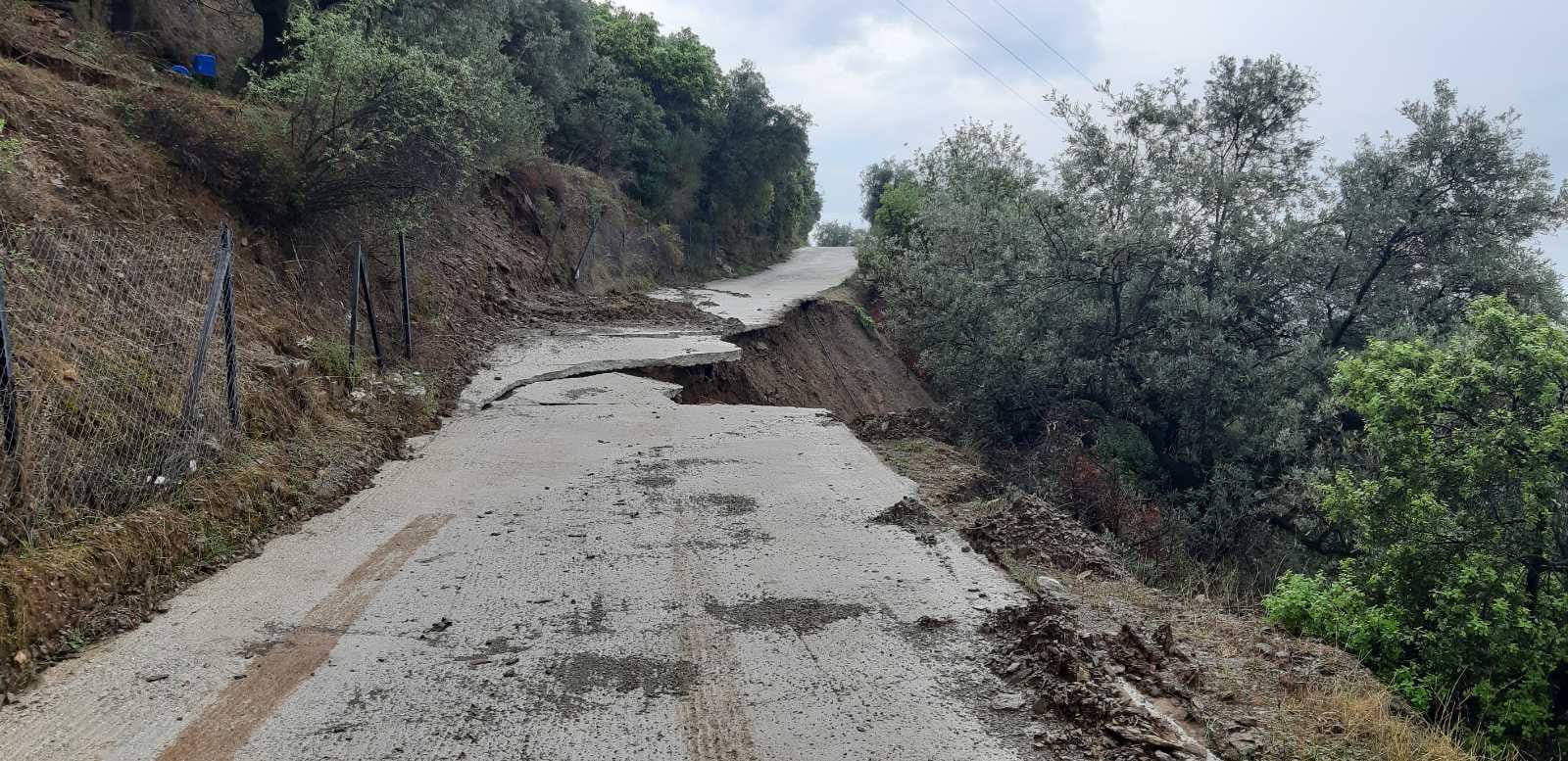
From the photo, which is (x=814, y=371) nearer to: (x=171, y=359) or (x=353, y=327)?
(x=353, y=327)

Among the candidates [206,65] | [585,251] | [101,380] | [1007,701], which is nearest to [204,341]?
[101,380]

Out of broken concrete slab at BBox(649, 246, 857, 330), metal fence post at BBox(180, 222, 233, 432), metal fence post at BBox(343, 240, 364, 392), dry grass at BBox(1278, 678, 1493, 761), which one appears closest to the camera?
dry grass at BBox(1278, 678, 1493, 761)

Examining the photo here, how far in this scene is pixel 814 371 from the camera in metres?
19.5

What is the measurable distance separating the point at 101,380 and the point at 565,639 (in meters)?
3.60

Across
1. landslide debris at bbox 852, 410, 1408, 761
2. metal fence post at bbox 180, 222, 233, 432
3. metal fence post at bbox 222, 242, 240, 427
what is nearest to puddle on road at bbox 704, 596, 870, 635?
landslide debris at bbox 852, 410, 1408, 761

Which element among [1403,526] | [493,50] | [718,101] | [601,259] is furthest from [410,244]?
[718,101]

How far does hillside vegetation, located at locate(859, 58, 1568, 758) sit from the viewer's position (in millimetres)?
7930

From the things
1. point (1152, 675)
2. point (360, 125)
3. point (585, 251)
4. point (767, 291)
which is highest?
point (360, 125)

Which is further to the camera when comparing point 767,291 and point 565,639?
point 767,291

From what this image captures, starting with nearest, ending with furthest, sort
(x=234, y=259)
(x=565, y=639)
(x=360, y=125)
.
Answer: (x=565, y=639)
(x=234, y=259)
(x=360, y=125)

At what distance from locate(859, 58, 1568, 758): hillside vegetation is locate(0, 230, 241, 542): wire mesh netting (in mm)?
7422

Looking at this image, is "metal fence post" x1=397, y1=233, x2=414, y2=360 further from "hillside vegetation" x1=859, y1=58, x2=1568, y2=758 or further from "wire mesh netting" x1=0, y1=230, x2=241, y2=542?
"hillside vegetation" x1=859, y1=58, x2=1568, y2=758

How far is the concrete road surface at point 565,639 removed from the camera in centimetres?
351

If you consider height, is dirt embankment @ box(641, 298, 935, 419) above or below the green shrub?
below
